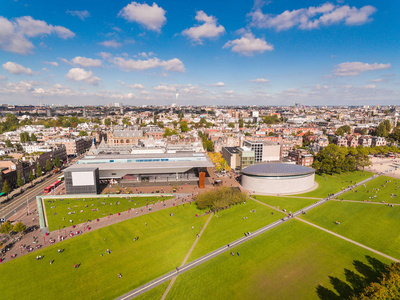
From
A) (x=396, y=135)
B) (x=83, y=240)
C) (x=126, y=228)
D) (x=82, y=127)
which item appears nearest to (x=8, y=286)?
(x=83, y=240)

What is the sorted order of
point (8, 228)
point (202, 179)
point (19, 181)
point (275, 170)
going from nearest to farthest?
point (8, 228) → point (275, 170) → point (202, 179) → point (19, 181)

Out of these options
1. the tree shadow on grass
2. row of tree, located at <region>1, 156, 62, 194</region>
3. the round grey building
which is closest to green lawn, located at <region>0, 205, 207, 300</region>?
the tree shadow on grass

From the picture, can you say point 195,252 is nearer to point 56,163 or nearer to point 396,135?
point 56,163

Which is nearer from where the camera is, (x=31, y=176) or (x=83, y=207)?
(x=83, y=207)

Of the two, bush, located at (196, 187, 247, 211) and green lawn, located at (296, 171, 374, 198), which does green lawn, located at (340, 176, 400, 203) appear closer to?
green lawn, located at (296, 171, 374, 198)

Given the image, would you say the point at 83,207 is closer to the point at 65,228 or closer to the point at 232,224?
the point at 65,228

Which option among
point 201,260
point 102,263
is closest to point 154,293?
point 201,260
